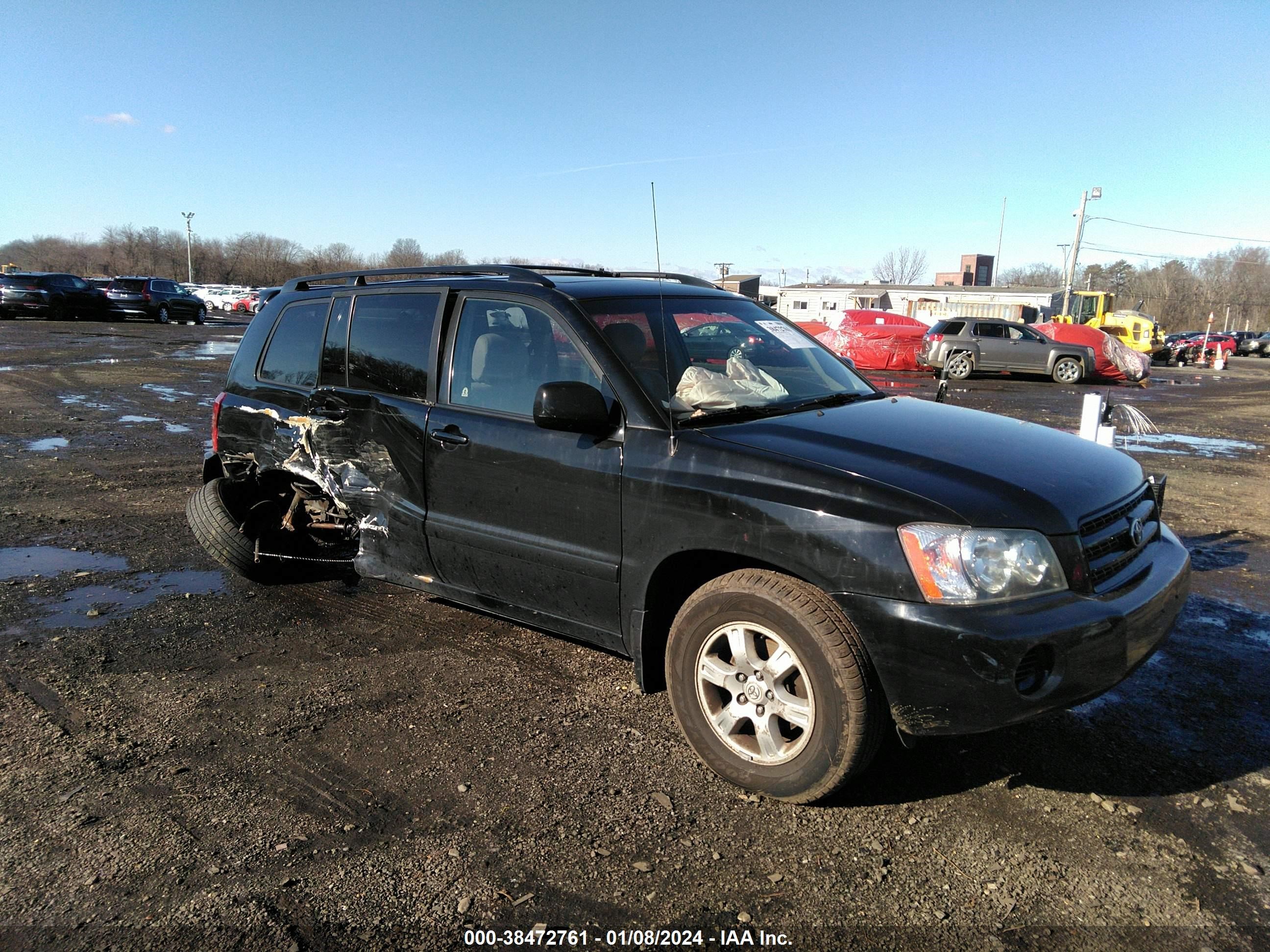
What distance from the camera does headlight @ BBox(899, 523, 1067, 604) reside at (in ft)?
8.68

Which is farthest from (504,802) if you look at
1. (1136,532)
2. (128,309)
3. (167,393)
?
(128,309)

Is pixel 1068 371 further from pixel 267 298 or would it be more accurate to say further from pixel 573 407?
pixel 573 407

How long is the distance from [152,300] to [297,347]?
3579 cm

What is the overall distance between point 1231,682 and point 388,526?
4.16m

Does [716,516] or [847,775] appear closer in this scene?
[847,775]

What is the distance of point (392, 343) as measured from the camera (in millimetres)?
4367

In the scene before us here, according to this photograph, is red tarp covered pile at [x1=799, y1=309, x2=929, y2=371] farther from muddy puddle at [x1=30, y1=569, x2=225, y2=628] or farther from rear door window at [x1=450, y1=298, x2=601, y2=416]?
rear door window at [x1=450, y1=298, x2=601, y2=416]

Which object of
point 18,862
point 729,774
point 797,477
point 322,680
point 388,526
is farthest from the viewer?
point 388,526

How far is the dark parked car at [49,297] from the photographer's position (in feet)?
102

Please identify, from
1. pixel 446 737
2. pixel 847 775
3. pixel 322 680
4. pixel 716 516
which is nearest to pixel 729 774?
pixel 847 775

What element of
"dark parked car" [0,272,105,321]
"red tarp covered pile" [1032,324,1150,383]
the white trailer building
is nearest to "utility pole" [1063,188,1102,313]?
the white trailer building

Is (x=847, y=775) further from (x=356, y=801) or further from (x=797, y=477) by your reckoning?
(x=356, y=801)

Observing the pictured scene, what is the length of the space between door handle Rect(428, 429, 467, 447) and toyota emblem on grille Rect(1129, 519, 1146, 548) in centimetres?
273

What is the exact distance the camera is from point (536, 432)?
360 cm
